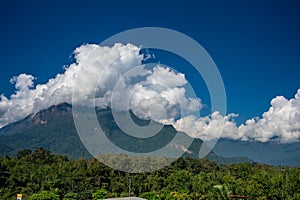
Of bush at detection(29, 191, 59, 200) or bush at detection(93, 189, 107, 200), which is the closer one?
bush at detection(29, 191, 59, 200)

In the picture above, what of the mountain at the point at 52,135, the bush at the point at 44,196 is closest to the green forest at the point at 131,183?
the bush at the point at 44,196

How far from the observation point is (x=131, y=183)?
29.9m

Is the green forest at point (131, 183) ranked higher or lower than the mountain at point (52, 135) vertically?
lower

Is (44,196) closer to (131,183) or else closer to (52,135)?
(131,183)

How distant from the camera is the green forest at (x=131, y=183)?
22.2 meters

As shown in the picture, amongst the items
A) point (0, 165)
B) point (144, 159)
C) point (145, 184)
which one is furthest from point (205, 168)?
point (0, 165)

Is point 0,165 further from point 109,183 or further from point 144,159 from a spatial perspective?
point 144,159

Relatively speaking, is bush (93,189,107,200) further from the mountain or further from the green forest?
the mountain

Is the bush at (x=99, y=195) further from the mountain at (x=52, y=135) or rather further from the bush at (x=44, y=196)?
the mountain at (x=52, y=135)

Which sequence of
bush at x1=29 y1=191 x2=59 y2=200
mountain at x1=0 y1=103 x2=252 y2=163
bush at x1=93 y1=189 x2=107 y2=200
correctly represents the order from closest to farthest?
1. bush at x1=29 y1=191 x2=59 y2=200
2. bush at x1=93 y1=189 x2=107 y2=200
3. mountain at x1=0 y1=103 x2=252 y2=163

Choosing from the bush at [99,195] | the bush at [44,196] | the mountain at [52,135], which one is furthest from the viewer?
the mountain at [52,135]

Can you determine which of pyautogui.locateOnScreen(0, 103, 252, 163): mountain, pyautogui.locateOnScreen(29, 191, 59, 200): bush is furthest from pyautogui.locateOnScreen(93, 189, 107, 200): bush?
pyautogui.locateOnScreen(0, 103, 252, 163): mountain

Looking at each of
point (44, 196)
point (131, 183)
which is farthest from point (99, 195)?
point (44, 196)

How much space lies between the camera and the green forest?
22.2m
